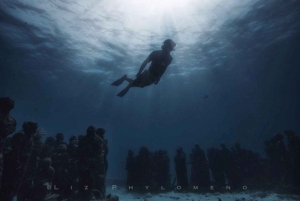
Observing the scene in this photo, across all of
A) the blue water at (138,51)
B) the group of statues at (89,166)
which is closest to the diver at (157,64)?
the group of statues at (89,166)

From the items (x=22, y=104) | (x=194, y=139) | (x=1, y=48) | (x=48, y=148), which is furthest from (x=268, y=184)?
(x=194, y=139)

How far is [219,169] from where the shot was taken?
15.6 metres

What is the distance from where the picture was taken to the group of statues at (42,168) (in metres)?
5.74

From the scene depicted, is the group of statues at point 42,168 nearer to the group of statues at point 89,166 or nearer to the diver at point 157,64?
the group of statues at point 89,166

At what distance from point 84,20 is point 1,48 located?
42.9 ft

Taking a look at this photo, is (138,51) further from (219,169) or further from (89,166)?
(89,166)

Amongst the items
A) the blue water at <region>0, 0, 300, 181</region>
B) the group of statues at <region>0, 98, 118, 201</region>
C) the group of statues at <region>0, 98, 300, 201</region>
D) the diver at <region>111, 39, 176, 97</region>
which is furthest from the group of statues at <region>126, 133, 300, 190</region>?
the blue water at <region>0, 0, 300, 181</region>

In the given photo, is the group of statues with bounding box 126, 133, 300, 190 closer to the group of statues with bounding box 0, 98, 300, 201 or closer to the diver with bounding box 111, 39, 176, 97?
the group of statues with bounding box 0, 98, 300, 201

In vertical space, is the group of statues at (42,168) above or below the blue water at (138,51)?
below

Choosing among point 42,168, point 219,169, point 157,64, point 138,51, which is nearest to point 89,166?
point 42,168

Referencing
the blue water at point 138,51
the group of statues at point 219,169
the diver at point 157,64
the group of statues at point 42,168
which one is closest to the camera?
the group of statues at point 42,168

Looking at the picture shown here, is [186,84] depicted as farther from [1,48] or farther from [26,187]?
[26,187]

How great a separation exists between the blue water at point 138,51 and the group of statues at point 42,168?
13665 millimetres

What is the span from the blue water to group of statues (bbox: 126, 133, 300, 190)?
13.8 m
